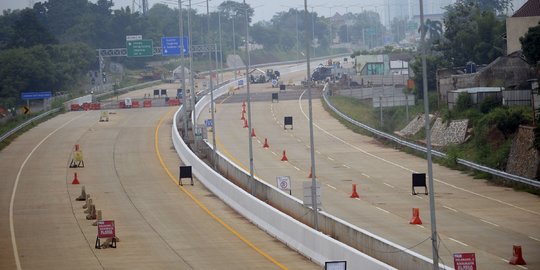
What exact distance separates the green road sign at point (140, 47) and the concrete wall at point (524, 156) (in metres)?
90.1

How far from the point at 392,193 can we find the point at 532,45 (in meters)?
21.4

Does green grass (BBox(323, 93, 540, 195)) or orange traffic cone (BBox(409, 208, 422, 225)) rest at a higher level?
A: green grass (BBox(323, 93, 540, 195))

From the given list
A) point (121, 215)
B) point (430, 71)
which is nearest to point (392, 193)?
point (121, 215)

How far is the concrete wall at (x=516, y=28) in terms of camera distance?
8169 centimetres

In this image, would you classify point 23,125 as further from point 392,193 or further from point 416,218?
point 416,218

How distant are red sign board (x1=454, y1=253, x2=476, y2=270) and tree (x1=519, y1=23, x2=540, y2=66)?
1681 inches

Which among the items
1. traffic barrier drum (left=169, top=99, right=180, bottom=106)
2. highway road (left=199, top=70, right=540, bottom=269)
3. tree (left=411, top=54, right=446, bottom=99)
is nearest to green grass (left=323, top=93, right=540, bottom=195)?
highway road (left=199, top=70, right=540, bottom=269)

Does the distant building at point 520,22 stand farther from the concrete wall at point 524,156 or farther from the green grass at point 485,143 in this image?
the concrete wall at point 524,156

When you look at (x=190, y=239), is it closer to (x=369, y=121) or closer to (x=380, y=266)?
(x=380, y=266)

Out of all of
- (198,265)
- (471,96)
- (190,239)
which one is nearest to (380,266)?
(198,265)

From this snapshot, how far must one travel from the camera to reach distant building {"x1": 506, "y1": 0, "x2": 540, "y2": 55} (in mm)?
81812

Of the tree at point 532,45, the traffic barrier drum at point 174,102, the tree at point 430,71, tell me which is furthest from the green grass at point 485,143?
the traffic barrier drum at point 174,102

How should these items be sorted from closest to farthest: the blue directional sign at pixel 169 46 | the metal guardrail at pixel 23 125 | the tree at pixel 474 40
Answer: the metal guardrail at pixel 23 125 → the tree at pixel 474 40 → the blue directional sign at pixel 169 46

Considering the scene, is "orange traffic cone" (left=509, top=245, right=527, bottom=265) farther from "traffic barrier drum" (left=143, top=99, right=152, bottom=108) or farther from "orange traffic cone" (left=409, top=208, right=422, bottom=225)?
"traffic barrier drum" (left=143, top=99, right=152, bottom=108)
